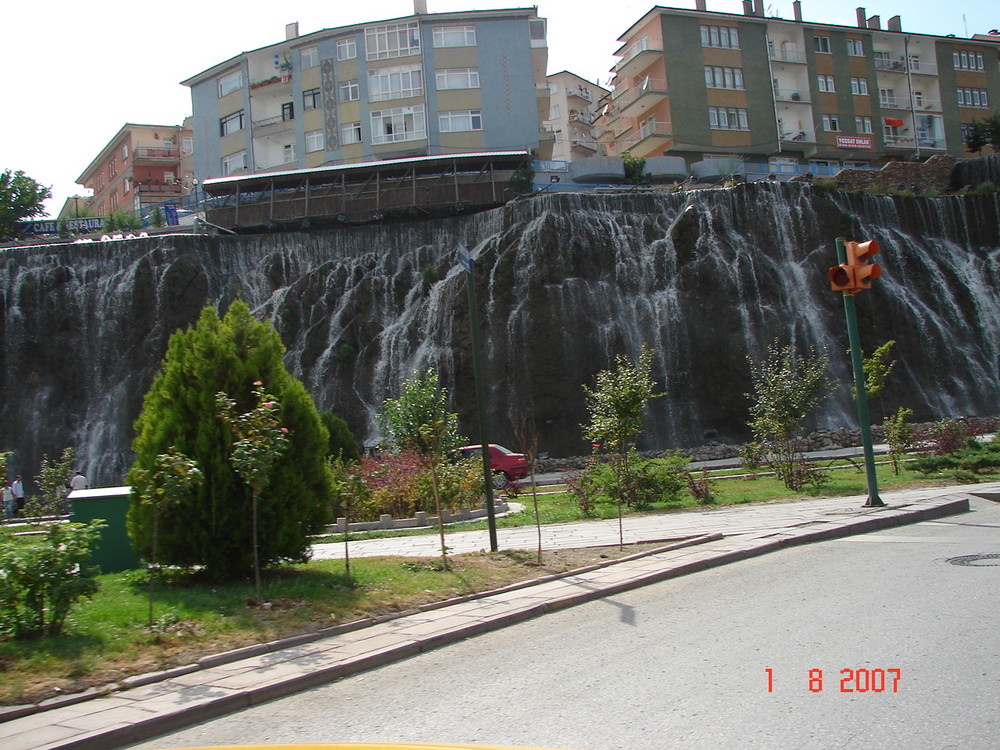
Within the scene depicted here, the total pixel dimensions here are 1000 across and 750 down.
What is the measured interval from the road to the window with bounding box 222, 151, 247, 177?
52.6 m

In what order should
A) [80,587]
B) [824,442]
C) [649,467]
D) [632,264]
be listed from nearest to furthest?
[80,587], [649,467], [824,442], [632,264]

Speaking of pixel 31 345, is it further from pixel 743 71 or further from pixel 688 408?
pixel 743 71

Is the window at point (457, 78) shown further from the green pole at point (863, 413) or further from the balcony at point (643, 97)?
the green pole at point (863, 413)

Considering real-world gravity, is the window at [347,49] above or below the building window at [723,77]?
above

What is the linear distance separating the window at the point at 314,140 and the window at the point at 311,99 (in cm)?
163

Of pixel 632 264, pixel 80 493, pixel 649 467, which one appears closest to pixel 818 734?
pixel 80 493

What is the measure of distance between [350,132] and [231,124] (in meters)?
9.97

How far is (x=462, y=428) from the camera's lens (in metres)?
38.5

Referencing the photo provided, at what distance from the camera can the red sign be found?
57875 millimetres

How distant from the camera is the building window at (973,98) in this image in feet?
208

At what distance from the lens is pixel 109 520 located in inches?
402

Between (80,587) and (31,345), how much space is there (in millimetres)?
40084
